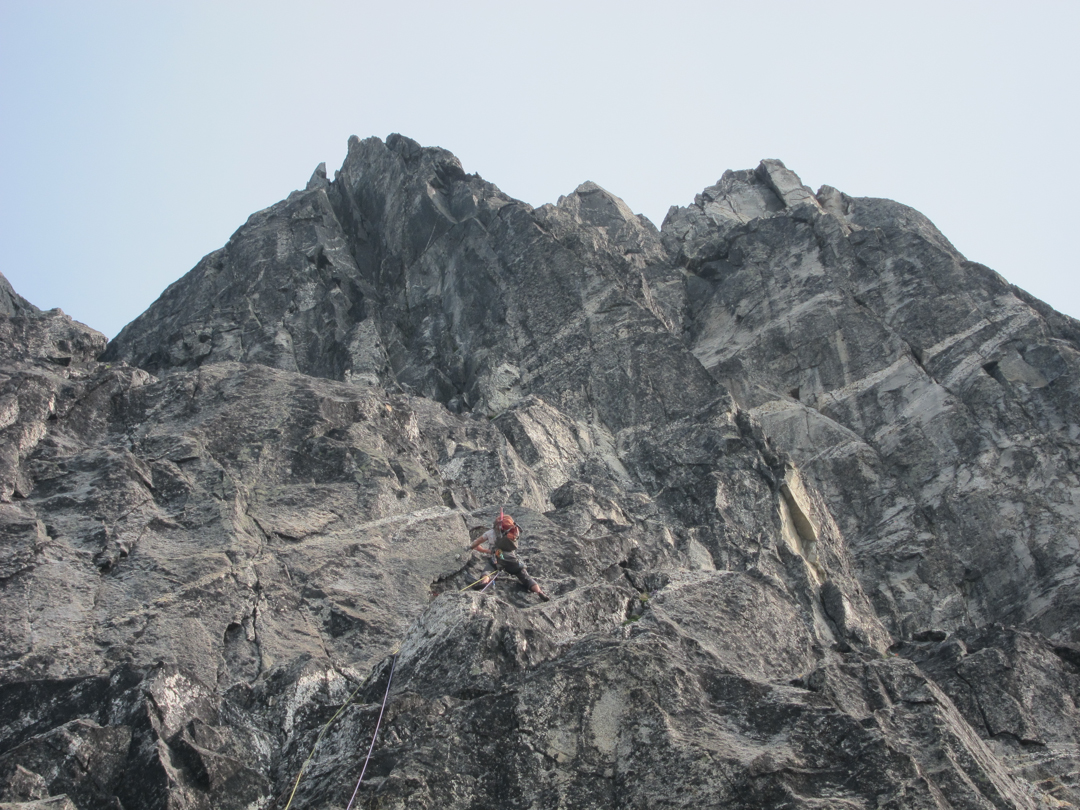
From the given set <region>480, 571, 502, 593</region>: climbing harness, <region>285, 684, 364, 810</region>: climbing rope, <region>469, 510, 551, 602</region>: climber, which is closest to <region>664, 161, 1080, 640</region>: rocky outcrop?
<region>469, 510, 551, 602</region>: climber

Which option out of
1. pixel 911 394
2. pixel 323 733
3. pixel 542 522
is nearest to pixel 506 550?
pixel 542 522

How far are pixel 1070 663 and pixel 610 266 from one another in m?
24.0

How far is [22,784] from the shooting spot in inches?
448

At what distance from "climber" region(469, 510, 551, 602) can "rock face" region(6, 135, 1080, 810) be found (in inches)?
29.7

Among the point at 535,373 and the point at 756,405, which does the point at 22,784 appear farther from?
the point at 756,405

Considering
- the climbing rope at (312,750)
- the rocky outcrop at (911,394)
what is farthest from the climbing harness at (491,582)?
the rocky outcrop at (911,394)

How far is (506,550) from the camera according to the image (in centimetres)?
1853

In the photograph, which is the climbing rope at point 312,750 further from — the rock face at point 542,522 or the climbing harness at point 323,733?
the rock face at point 542,522

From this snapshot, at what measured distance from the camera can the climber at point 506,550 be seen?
17.8 meters

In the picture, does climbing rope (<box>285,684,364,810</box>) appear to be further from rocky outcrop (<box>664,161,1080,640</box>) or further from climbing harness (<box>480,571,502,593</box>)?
rocky outcrop (<box>664,161,1080,640</box>)

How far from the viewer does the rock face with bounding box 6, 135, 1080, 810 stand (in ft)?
40.3

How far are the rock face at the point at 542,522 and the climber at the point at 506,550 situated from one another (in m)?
0.75

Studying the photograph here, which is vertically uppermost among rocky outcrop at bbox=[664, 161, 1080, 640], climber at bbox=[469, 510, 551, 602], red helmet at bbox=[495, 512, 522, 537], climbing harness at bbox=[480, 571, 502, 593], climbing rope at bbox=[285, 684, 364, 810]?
rocky outcrop at bbox=[664, 161, 1080, 640]

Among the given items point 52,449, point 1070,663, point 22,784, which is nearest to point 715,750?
point 22,784
